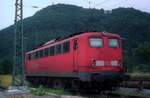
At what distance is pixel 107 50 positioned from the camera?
22469 mm

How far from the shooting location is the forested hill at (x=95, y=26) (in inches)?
2055

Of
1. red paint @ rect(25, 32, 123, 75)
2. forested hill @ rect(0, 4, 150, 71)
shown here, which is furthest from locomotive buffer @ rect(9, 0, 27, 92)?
forested hill @ rect(0, 4, 150, 71)

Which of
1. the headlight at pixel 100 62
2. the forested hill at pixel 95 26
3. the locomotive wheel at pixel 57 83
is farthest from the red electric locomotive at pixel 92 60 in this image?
the forested hill at pixel 95 26

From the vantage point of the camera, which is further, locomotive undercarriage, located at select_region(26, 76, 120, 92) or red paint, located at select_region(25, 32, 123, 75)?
locomotive undercarriage, located at select_region(26, 76, 120, 92)

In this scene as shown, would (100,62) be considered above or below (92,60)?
below

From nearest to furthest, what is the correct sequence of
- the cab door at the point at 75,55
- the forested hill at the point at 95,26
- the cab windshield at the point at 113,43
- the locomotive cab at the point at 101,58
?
the locomotive cab at the point at 101,58
the cab door at the point at 75,55
the cab windshield at the point at 113,43
the forested hill at the point at 95,26

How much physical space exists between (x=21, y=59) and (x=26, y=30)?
41.0 m

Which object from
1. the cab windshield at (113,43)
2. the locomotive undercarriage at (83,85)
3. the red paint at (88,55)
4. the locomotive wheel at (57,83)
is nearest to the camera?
the red paint at (88,55)

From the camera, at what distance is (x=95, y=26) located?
2110 inches

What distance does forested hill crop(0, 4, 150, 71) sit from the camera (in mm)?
52188

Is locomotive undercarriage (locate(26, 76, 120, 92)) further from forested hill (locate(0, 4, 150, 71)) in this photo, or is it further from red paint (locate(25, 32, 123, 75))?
forested hill (locate(0, 4, 150, 71))

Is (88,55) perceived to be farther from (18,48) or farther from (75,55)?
(18,48)

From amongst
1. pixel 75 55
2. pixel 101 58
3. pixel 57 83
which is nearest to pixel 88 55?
pixel 101 58

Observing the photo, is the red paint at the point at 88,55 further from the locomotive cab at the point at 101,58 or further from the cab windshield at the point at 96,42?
the cab windshield at the point at 96,42
